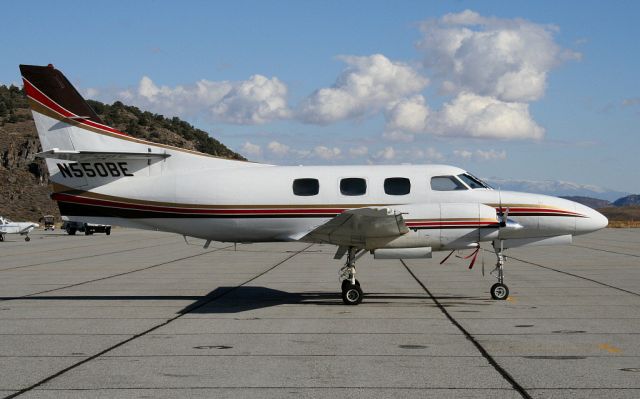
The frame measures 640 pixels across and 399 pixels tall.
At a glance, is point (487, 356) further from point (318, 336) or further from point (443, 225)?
point (443, 225)

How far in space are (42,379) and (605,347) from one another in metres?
7.83

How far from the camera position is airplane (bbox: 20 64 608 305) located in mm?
17172

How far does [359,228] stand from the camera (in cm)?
1667

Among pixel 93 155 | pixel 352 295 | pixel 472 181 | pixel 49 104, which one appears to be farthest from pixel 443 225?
pixel 49 104

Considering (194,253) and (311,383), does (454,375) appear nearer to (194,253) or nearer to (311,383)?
(311,383)

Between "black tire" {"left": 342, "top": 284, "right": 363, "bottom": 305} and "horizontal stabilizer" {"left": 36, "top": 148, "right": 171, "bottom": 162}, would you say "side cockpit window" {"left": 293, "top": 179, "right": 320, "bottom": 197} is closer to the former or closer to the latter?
"black tire" {"left": 342, "top": 284, "right": 363, "bottom": 305}

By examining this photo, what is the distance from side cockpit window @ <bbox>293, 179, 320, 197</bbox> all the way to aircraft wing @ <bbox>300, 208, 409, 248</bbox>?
3.11 feet

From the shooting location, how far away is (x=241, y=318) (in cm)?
1513

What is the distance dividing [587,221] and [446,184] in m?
3.25

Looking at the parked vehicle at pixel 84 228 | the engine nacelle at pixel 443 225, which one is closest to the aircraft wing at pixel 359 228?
the engine nacelle at pixel 443 225

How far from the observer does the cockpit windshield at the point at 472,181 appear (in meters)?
17.8

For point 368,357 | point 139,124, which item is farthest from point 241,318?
point 139,124

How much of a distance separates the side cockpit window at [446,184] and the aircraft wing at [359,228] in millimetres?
1363

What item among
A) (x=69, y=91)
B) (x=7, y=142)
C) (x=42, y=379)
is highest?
(x=7, y=142)
